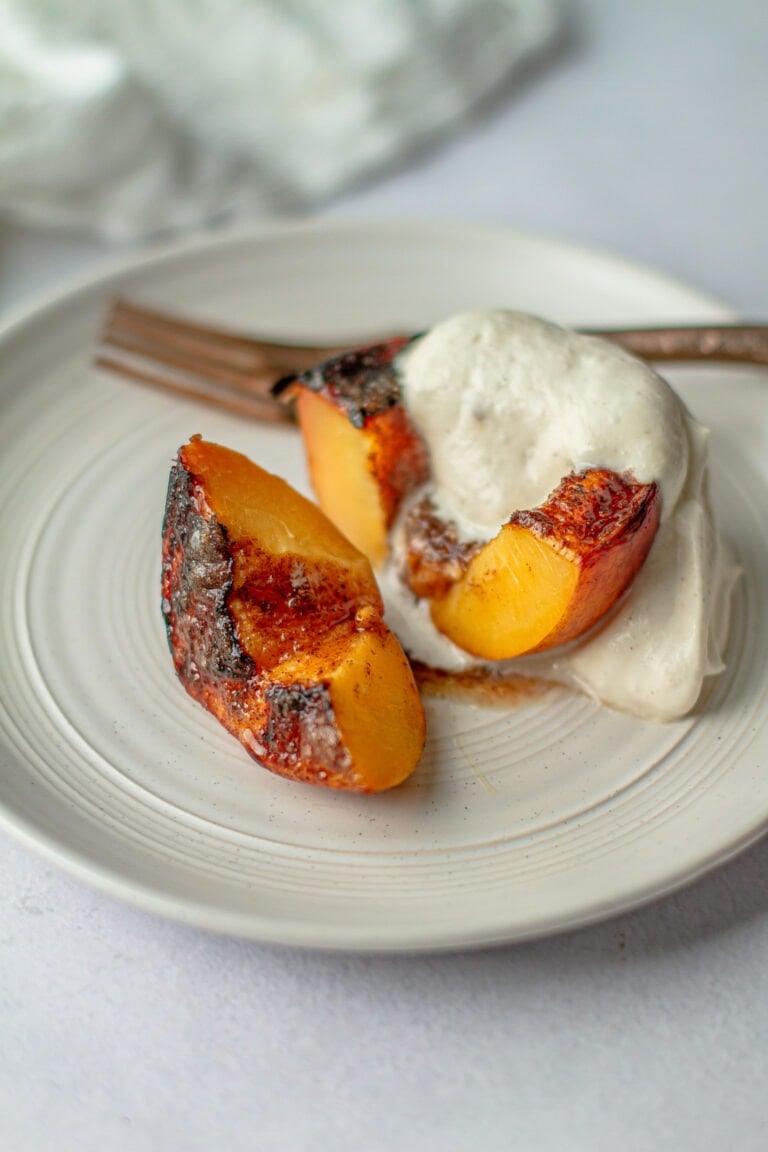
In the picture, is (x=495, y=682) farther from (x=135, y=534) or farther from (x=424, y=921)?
(x=135, y=534)

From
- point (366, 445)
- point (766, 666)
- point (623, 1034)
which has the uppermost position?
point (366, 445)

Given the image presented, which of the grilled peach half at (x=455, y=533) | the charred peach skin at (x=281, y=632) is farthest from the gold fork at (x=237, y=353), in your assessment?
the charred peach skin at (x=281, y=632)

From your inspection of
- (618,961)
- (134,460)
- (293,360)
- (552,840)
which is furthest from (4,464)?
(618,961)

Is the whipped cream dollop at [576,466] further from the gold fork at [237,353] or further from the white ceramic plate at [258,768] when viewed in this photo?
the gold fork at [237,353]

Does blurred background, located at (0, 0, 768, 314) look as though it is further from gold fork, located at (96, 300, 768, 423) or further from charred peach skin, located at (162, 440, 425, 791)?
charred peach skin, located at (162, 440, 425, 791)

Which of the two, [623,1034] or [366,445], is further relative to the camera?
[366,445]

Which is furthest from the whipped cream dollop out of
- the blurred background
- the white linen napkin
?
the white linen napkin

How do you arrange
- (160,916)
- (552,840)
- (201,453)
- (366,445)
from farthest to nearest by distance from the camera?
(366,445), (201,453), (552,840), (160,916)
